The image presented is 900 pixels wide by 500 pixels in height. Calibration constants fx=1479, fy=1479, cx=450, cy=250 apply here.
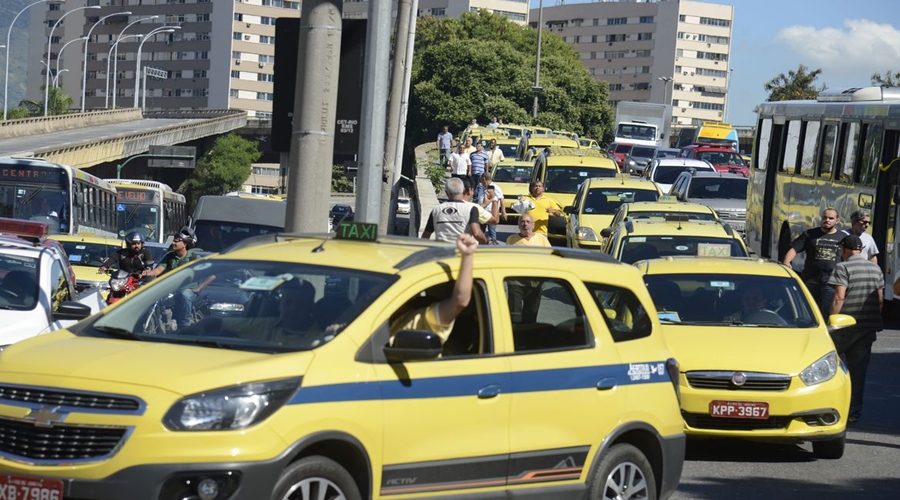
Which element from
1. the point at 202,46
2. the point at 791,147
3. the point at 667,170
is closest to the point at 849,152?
the point at 791,147

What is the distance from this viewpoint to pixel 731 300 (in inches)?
492

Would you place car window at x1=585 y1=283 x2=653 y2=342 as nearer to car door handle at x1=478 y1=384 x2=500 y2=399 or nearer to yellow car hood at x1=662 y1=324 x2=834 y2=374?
car door handle at x1=478 y1=384 x2=500 y2=399

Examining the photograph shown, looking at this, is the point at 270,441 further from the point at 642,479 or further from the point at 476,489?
the point at 642,479

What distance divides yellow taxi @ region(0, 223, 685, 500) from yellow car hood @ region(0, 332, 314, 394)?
1 cm

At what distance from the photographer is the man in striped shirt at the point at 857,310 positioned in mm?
13109

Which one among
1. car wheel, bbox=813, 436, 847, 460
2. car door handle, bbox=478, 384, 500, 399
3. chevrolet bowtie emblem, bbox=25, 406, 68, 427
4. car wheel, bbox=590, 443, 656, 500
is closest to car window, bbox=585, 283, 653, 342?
car wheel, bbox=590, 443, 656, 500

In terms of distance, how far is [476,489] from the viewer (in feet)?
23.2

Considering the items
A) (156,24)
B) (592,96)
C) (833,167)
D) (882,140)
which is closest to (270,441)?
(882,140)

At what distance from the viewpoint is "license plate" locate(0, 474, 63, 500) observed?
6035mm

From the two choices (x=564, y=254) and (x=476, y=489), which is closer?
(x=476, y=489)

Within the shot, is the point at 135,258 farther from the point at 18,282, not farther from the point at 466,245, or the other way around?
the point at 466,245

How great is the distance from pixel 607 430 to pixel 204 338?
2233 millimetres

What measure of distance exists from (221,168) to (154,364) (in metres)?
124

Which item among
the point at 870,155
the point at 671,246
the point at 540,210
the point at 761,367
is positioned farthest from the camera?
the point at 870,155
